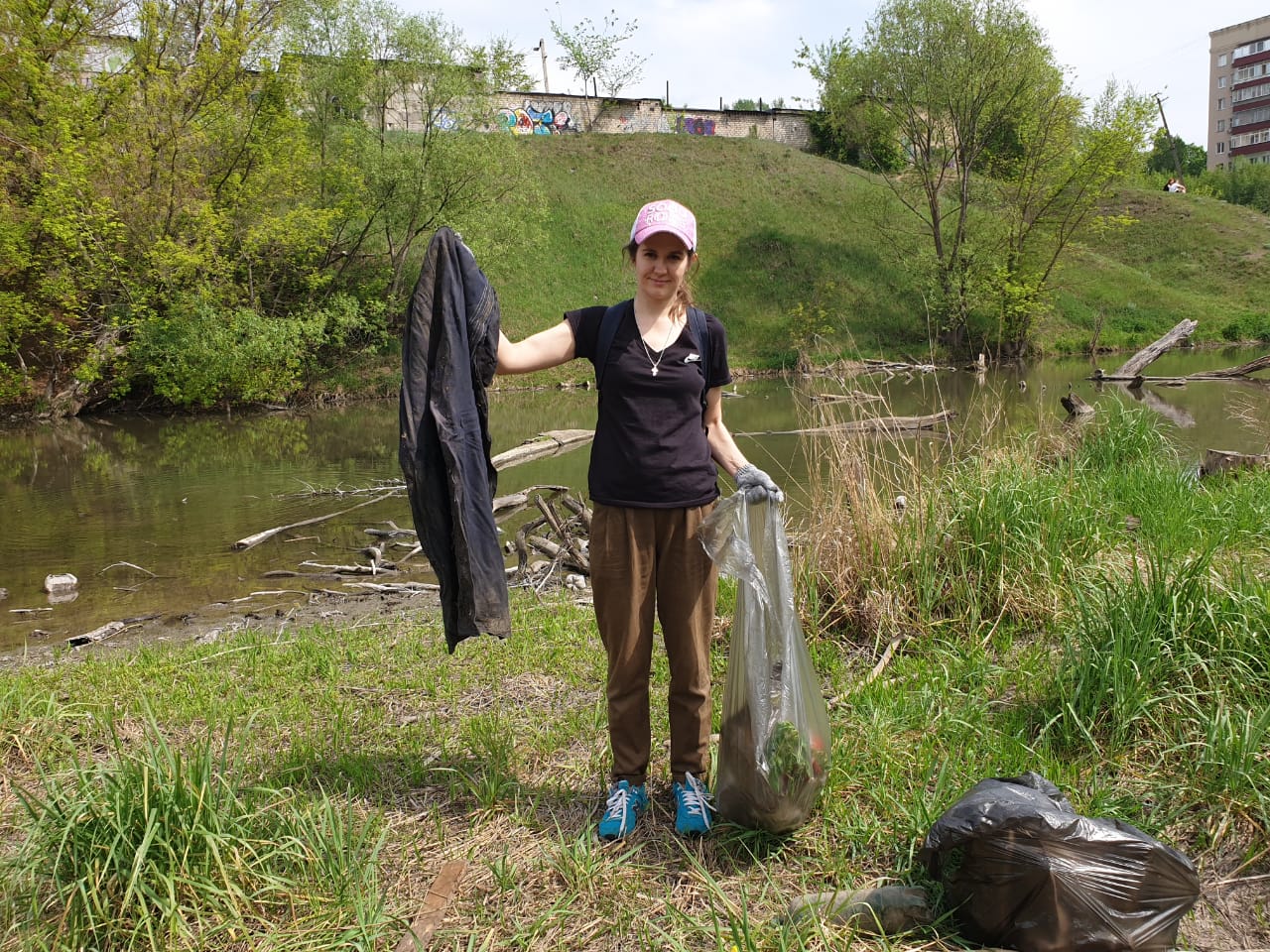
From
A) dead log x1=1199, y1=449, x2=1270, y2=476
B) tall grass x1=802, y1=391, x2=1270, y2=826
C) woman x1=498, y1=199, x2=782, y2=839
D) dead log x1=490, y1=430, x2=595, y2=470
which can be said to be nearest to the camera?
woman x1=498, y1=199, x2=782, y2=839

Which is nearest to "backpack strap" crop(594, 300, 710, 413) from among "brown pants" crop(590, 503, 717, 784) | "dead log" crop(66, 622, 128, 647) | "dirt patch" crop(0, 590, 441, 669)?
"brown pants" crop(590, 503, 717, 784)

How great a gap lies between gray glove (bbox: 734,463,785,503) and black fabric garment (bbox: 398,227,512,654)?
33.8 inches

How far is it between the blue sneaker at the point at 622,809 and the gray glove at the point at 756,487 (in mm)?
1079

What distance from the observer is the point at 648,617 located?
304 cm

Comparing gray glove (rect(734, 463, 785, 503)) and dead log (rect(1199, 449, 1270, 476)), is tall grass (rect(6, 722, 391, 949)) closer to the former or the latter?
gray glove (rect(734, 463, 785, 503))

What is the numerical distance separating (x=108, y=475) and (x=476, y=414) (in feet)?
44.2

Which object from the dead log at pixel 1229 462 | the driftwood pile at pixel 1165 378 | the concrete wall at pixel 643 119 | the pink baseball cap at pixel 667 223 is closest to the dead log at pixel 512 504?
the dead log at pixel 1229 462

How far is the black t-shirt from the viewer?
114 inches

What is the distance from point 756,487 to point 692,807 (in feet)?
3.60

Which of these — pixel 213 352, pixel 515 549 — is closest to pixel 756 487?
pixel 515 549

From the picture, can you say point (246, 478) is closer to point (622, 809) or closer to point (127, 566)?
point (127, 566)

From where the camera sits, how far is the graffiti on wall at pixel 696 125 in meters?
51.0

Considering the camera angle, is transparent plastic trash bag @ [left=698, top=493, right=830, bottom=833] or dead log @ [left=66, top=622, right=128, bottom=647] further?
dead log @ [left=66, top=622, right=128, bottom=647]

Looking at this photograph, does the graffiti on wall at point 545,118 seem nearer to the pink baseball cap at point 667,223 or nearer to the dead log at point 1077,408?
the dead log at point 1077,408
